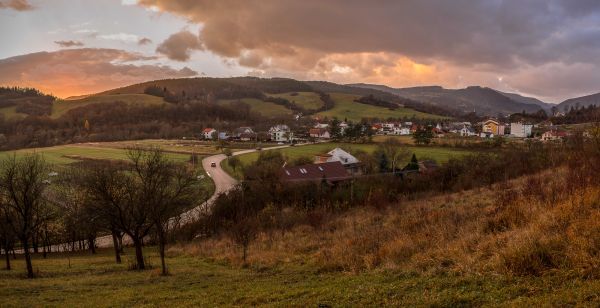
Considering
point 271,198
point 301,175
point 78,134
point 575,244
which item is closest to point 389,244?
point 575,244

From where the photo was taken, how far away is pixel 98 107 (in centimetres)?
17088

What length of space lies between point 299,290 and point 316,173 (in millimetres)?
49924

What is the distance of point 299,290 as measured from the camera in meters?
10.3

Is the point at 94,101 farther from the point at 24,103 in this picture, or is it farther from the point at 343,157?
the point at 343,157

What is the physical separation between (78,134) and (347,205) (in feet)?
459

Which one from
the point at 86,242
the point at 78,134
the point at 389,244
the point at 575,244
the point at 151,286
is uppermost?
the point at 78,134

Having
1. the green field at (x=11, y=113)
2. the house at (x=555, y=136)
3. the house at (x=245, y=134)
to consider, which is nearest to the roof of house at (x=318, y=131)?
the house at (x=245, y=134)

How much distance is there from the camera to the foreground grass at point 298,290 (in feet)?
24.2

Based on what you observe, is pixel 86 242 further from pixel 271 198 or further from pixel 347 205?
pixel 347 205

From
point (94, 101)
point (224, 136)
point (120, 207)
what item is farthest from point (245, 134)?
point (120, 207)

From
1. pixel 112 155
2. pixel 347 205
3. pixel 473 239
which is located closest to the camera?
pixel 473 239

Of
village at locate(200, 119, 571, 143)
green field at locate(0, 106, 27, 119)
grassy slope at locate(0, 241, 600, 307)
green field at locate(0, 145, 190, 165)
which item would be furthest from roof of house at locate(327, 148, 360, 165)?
green field at locate(0, 106, 27, 119)

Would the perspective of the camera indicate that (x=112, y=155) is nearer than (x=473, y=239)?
No

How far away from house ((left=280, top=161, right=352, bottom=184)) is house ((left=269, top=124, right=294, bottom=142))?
68080 millimetres
